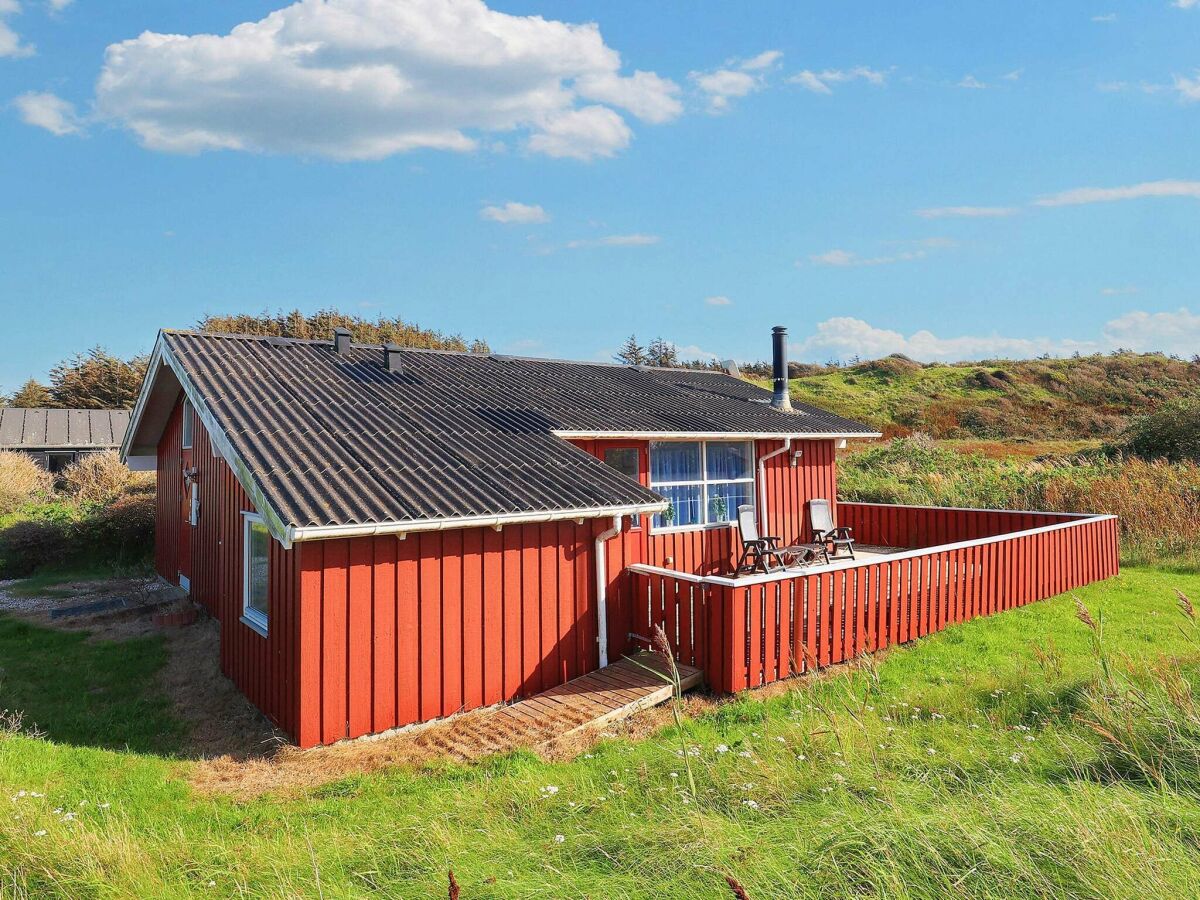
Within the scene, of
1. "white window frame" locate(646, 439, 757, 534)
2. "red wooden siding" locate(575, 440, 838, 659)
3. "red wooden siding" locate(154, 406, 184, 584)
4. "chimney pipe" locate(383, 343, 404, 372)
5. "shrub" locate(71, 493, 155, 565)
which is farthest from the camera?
"shrub" locate(71, 493, 155, 565)

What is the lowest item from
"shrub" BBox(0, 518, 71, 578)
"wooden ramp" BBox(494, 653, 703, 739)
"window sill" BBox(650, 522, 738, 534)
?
"wooden ramp" BBox(494, 653, 703, 739)

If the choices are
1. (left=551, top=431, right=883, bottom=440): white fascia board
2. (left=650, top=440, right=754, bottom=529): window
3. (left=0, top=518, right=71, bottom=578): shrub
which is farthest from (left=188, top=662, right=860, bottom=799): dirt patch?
(left=0, top=518, right=71, bottom=578): shrub

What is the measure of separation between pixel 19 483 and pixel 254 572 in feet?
67.2

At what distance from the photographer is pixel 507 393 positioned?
1111 centimetres

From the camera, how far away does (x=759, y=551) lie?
11.0 m

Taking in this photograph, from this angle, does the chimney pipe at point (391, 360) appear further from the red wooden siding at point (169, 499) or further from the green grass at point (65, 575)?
the green grass at point (65, 575)

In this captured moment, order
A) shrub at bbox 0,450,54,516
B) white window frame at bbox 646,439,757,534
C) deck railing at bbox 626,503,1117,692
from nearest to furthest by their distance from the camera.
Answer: deck railing at bbox 626,503,1117,692, white window frame at bbox 646,439,757,534, shrub at bbox 0,450,54,516

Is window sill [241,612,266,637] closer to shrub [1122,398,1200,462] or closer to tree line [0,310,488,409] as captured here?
shrub [1122,398,1200,462]

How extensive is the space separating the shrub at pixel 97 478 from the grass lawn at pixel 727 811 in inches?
695

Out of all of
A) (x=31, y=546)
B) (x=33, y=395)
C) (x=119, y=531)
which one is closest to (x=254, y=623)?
(x=119, y=531)

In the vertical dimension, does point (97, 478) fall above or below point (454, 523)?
above

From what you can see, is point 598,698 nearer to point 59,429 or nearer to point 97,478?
point 97,478

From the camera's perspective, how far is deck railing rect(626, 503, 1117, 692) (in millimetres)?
7043

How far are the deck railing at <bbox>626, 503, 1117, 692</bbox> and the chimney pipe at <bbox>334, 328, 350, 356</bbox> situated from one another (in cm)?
620
